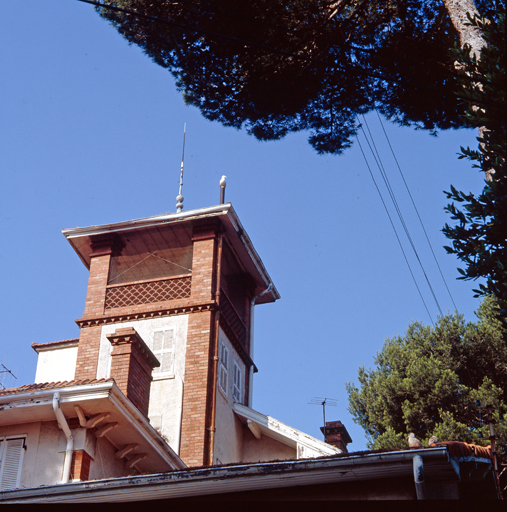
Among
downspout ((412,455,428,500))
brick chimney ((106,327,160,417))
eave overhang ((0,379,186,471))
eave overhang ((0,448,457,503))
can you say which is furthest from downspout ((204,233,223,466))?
downspout ((412,455,428,500))

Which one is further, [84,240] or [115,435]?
[84,240]

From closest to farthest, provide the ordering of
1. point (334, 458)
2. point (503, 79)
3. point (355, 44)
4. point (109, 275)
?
point (334, 458) → point (503, 79) → point (355, 44) → point (109, 275)

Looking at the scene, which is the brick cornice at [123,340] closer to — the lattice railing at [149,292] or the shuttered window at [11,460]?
the shuttered window at [11,460]

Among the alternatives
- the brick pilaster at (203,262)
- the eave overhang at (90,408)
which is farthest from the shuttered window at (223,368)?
the eave overhang at (90,408)

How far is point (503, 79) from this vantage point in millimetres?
8711

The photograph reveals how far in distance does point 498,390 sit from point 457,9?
1291 cm

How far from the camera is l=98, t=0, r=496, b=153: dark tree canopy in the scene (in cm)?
1348

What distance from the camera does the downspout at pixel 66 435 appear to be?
1085cm

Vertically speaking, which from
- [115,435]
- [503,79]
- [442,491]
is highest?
[503,79]

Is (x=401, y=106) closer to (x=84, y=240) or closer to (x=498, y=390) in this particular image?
(x=84, y=240)

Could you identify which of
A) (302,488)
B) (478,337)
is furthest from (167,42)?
(478,337)

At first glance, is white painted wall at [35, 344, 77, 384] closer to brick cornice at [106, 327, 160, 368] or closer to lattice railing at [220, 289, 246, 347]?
lattice railing at [220, 289, 246, 347]

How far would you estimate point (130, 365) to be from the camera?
44.3 feet

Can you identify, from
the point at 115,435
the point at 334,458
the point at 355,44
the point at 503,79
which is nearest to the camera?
the point at 334,458
